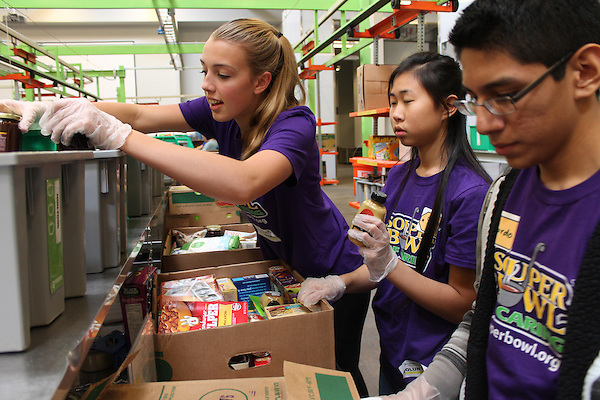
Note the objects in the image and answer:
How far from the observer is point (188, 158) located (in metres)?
1.09

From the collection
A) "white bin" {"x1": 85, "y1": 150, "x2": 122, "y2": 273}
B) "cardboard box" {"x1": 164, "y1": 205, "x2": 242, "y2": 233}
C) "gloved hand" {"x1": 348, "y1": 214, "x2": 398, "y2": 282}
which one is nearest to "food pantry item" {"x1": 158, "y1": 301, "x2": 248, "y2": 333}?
"white bin" {"x1": 85, "y1": 150, "x2": 122, "y2": 273}

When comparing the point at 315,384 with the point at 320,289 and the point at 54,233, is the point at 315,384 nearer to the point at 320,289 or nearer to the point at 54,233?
the point at 320,289

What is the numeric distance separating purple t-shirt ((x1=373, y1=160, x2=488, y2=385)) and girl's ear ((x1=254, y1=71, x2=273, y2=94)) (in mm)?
605

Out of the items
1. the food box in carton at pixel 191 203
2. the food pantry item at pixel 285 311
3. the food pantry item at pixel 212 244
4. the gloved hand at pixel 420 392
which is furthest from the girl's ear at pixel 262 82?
the food box in carton at pixel 191 203

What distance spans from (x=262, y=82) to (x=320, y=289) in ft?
2.34

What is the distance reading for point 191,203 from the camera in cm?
323

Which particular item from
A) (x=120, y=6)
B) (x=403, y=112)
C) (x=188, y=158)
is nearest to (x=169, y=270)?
(x=188, y=158)

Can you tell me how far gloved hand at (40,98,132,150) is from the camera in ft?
3.45

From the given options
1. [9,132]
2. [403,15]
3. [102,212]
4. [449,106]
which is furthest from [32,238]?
[403,15]

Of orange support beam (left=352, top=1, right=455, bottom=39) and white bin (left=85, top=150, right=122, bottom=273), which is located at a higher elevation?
orange support beam (left=352, top=1, right=455, bottom=39)

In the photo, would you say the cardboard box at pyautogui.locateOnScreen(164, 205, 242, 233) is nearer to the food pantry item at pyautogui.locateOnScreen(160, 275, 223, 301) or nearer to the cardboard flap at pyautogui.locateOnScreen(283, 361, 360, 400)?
the food pantry item at pyautogui.locateOnScreen(160, 275, 223, 301)

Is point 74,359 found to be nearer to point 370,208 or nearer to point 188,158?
point 188,158

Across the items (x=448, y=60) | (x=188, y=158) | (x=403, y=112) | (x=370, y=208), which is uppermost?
(x=448, y=60)

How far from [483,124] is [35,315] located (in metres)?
0.87
